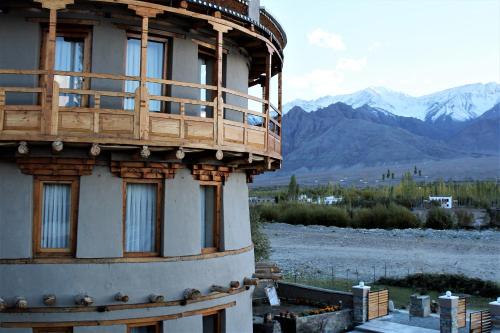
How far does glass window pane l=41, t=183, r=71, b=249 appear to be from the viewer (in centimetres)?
1319

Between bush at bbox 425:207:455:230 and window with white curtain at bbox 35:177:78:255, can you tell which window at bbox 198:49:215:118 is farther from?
bush at bbox 425:207:455:230

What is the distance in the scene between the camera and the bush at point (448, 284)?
117 feet

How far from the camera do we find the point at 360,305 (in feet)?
81.3

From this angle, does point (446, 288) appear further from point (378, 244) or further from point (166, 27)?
point (378, 244)

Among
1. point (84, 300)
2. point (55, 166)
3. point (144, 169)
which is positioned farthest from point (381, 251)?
point (55, 166)

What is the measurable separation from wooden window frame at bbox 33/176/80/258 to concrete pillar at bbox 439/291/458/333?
15.0 meters

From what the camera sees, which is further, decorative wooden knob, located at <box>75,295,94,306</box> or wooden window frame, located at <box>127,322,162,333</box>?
wooden window frame, located at <box>127,322,162,333</box>

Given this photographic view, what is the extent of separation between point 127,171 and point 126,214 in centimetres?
105

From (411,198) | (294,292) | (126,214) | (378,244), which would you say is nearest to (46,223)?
(126,214)

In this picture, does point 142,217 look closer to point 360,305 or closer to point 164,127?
point 164,127

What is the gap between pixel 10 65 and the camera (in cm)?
1334

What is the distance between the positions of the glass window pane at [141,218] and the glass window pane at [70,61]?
8.26ft

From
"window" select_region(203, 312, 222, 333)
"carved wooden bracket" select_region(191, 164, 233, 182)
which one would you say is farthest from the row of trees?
"window" select_region(203, 312, 222, 333)

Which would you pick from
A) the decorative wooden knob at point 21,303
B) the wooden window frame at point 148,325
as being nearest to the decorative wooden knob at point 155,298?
the wooden window frame at point 148,325
